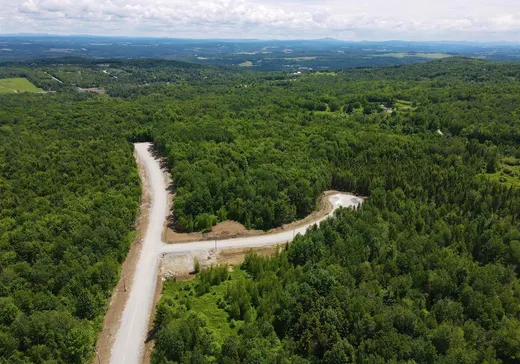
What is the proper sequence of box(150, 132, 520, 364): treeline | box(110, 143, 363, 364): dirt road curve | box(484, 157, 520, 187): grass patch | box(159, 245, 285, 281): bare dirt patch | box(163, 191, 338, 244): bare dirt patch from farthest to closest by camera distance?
Result: box(484, 157, 520, 187): grass patch → box(163, 191, 338, 244): bare dirt patch → box(159, 245, 285, 281): bare dirt patch → box(110, 143, 363, 364): dirt road curve → box(150, 132, 520, 364): treeline

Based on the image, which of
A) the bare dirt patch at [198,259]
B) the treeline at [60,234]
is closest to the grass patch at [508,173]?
the bare dirt patch at [198,259]

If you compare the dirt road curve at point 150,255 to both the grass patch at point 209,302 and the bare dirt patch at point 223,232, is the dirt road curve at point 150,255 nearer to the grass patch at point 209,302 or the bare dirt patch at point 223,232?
the bare dirt patch at point 223,232

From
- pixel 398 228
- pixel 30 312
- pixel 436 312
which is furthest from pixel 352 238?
pixel 30 312

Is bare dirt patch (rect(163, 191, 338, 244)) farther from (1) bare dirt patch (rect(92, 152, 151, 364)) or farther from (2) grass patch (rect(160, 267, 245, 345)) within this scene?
(2) grass patch (rect(160, 267, 245, 345))

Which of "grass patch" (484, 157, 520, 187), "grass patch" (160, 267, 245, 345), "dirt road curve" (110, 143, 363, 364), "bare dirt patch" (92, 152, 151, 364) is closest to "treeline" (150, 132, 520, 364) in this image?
"grass patch" (160, 267, 245, 345)

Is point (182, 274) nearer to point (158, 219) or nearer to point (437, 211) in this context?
point (158, 219)
